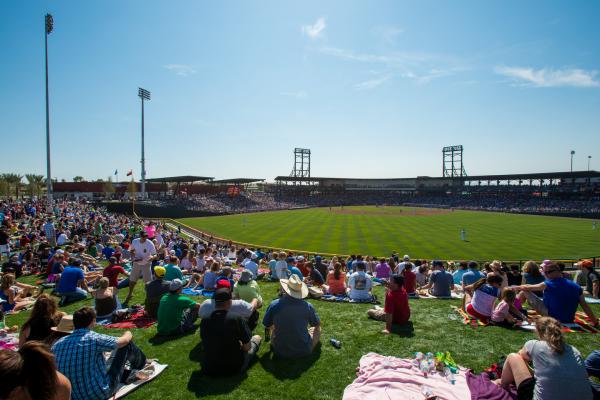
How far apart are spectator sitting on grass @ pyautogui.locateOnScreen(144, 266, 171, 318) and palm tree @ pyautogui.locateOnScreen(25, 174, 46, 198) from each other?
90.5 meters

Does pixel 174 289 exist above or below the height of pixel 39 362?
below

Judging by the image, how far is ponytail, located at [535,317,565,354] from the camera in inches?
148

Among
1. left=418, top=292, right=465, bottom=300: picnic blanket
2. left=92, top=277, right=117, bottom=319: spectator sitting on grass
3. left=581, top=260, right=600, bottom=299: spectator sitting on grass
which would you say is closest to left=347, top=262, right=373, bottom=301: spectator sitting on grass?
left=418, top=292, right=465, bottom=300: picnic blanket

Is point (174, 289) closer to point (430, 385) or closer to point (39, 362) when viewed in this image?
point (39, 362)

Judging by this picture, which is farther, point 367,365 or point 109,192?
point 109,192

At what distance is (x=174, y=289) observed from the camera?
657cm

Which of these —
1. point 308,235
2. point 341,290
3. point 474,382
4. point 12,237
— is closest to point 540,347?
point 474,382

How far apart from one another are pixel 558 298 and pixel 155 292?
28.3 ft

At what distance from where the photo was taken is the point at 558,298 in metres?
6.76

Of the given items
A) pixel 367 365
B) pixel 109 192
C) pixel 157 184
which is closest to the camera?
pixel 367 365

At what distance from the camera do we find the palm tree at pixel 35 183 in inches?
3110

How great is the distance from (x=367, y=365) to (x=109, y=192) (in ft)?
307

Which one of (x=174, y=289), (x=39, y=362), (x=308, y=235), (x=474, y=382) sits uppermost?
(x=39, y=362)

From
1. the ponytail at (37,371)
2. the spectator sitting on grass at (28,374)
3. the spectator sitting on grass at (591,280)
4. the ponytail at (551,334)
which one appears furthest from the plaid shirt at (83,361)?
the spectator sitting on grass at (591,280)
